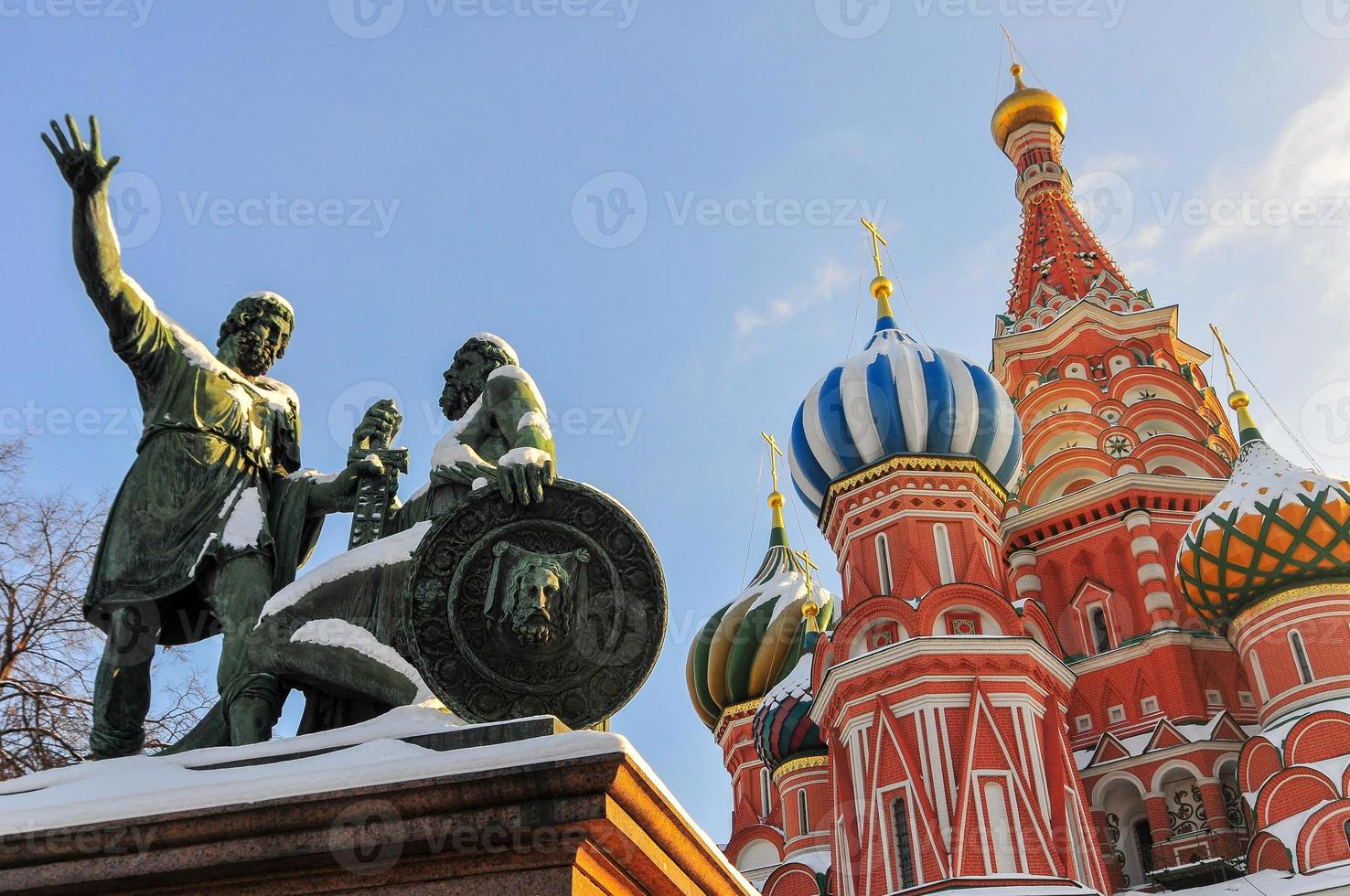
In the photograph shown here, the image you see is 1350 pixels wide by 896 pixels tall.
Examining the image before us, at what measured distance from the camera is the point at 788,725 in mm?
28109

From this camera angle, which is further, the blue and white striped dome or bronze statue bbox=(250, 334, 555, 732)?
the blue and white striped dome

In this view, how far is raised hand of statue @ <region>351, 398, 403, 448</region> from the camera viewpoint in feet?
17.3

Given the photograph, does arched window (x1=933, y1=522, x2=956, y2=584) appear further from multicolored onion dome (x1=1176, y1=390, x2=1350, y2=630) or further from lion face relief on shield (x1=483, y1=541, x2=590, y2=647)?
lion face relief on shield (x1=483, y1=541, x2=590, y2=647)

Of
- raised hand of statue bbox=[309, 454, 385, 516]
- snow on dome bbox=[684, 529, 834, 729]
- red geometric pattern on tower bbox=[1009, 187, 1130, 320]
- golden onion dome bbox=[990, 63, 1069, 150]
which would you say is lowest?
raised hand of statue bbox=[309, 454, 385, 516]

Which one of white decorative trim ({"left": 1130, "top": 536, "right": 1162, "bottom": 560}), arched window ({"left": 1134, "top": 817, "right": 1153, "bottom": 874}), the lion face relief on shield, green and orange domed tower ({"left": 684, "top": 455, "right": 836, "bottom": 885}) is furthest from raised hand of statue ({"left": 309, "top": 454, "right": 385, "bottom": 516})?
green and orange domed tower ({"left": 684, "top": 455, "right": 836, "bottom": 885})

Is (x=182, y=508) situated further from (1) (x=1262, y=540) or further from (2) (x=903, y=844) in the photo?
(1) (x=1262, y=540)

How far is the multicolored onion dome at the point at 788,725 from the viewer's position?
91.6 ft

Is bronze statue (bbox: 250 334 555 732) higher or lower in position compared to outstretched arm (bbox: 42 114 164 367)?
lower

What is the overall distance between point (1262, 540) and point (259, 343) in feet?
67.8

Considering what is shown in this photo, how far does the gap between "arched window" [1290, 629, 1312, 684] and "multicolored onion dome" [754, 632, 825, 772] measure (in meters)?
9.23

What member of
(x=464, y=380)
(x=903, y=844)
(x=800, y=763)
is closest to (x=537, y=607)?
(x=464, y=380)

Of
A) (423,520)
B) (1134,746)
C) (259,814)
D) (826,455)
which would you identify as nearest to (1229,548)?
(1134,746)

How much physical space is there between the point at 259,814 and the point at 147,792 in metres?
0.36

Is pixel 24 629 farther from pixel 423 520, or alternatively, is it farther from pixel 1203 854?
pixel 1203 854
